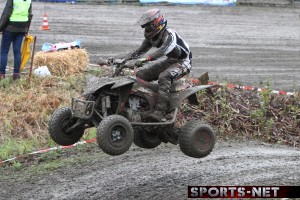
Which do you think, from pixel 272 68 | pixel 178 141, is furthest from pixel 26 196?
pixel 272 68

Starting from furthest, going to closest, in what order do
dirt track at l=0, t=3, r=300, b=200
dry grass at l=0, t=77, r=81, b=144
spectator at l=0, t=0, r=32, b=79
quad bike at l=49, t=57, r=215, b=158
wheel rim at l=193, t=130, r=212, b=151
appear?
spectator at l=0, t=0, r=32, b=79 < dry grass at l=0, t=77, r=81, b=144 < dirt track at l=0, t=3, r=300, b=200 < wheel rim at l=193, t=130, r=212, b=151 < quad bike at l=49, t=57, r=215, b=158

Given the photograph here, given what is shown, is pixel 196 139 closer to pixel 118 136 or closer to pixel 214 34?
pixel 118 136

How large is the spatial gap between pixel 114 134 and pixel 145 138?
98cm

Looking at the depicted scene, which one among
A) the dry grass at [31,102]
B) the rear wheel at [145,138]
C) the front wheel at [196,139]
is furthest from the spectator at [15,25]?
the front wheel at [196,139]

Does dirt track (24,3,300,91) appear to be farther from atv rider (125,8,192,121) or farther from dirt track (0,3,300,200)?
atv rider (125,8,192,121)

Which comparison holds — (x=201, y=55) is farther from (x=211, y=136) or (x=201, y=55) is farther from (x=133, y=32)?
(x=211, y=136)

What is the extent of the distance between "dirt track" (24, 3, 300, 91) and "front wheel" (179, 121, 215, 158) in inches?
235

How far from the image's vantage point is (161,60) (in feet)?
29.2

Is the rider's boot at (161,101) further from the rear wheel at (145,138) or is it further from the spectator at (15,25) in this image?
the spectator at (15,25)

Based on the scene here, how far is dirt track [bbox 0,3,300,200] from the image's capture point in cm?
905

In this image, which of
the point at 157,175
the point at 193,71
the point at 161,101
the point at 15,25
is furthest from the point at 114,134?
the point at 193,71

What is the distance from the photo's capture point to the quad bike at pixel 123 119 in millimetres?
7980
